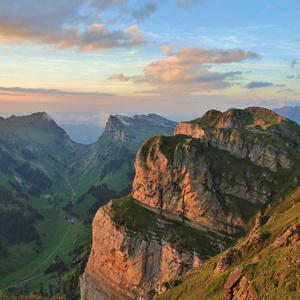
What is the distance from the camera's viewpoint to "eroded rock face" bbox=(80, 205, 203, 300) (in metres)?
102

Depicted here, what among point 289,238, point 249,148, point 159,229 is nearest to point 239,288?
point 289,238

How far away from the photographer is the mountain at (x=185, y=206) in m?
104

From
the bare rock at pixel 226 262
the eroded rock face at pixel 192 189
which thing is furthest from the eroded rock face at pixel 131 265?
the bare rock at pixel 226 262

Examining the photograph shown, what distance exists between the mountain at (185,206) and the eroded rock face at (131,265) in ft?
1.17

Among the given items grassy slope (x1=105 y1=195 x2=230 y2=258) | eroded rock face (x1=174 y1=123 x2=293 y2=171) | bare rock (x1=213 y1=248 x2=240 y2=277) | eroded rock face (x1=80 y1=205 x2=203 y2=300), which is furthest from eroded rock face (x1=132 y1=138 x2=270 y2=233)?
bare rock (x1=213 y1=248 x2=240 y2=277)

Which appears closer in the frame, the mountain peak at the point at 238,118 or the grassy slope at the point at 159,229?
the grassy slope at the point at 159,229

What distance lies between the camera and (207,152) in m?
121

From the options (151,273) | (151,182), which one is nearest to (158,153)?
(151,182)

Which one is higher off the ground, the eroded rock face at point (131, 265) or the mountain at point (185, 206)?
the mountain at point (185, 206)

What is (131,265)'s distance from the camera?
352 feet

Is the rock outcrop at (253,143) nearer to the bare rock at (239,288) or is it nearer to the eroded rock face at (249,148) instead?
the eroded rock face at (249,148)

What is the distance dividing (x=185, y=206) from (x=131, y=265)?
103ft

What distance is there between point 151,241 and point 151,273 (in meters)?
12.1

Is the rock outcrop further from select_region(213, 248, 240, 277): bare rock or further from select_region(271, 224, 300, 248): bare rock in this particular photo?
select_region(271, 224, 300, 248): bare rock
